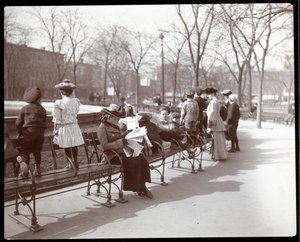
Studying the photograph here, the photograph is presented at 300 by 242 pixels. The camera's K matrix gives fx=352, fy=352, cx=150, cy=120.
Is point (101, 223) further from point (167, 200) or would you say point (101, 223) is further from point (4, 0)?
point (4, 0)

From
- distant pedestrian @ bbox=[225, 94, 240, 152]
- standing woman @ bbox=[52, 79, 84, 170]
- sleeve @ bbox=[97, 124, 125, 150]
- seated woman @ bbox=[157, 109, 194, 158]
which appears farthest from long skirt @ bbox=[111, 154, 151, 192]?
distant pedestrian @ bbox=[225, 94, 240, 152]

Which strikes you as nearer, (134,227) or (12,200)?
(134,227)

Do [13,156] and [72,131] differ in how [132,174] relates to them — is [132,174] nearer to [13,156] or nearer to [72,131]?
[72,131]

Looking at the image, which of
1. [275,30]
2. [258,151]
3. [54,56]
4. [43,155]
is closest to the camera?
[275,30]

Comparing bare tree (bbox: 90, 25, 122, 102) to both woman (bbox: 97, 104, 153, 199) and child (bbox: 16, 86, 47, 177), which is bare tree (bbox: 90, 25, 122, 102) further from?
child (bbox: 16, 86, 47, 177)

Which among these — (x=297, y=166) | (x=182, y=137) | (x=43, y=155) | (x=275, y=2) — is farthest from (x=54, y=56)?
(x=297, y=166)

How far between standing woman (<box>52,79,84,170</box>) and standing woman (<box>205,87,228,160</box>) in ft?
13.4

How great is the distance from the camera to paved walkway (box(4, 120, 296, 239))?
4648 millimetres

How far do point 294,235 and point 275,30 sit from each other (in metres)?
3.86

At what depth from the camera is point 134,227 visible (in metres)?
4.73

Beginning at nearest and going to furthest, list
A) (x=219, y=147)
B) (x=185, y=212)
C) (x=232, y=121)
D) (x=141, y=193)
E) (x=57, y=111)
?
(x=185, y=212) → (x=57, y=111) → (x=141, y=193) → (x=219, y=147) → (x=232, y=121)

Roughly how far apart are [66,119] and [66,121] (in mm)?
32

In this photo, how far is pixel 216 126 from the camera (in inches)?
355

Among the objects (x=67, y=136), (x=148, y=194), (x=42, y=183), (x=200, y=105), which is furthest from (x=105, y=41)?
(x=42, y=183)
